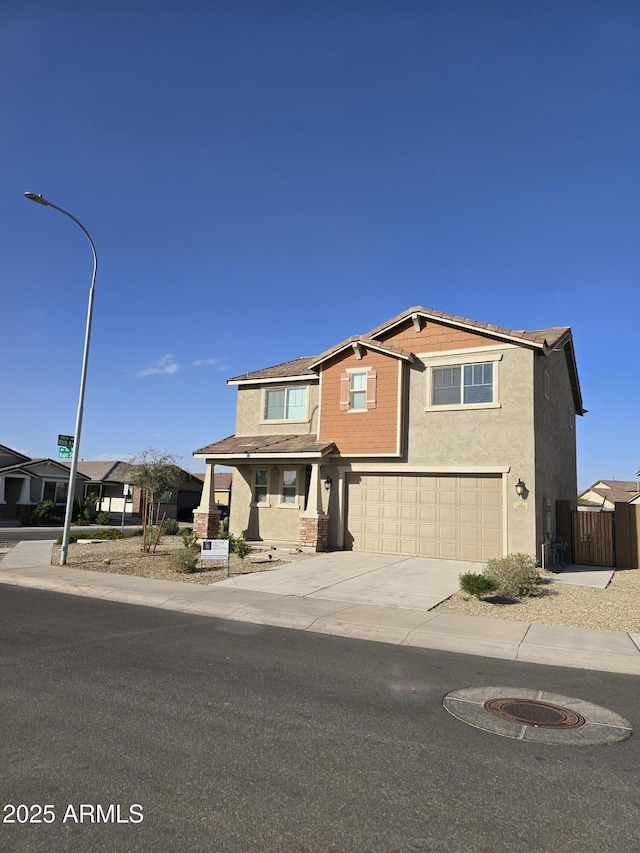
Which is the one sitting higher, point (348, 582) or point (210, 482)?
point (210, 482)

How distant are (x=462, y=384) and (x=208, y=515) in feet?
33.5

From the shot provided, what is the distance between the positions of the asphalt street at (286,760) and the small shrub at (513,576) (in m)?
4.44

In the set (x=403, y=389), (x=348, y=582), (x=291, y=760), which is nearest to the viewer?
(x=291, y=760)

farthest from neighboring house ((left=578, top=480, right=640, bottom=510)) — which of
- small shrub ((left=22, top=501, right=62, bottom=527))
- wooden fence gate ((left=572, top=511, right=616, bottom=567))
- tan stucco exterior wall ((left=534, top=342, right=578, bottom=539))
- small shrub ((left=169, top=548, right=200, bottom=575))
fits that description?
small shrub ((left=169, top=548, right=200, bottom=575))

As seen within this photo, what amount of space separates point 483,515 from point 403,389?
15.5 feet

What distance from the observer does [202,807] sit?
12.3ft

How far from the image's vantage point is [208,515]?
21.2 m

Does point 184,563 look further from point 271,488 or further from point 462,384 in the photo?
point 462,384

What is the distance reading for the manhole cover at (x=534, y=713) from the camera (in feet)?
17.9

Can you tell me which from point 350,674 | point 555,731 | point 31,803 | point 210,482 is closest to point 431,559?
point 210,482

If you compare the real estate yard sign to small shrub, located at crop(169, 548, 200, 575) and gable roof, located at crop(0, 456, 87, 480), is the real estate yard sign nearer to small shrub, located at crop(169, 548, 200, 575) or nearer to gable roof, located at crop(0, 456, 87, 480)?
small shrub, located at crop(169, 548, 200, 575)

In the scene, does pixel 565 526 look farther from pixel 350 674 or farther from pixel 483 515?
pixel 350 674

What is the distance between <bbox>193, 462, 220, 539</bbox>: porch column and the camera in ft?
69.6

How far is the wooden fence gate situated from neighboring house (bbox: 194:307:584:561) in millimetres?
940
